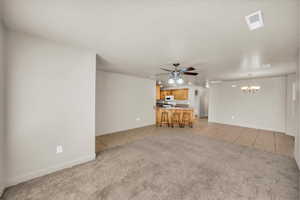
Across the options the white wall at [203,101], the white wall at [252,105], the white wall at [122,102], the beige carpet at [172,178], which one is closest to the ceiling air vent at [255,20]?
the beige carpet at [172,178]

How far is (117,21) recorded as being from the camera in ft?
5.51

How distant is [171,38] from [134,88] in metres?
3.72

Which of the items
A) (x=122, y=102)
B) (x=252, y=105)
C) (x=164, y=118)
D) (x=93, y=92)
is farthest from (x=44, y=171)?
(x=252, y=105)

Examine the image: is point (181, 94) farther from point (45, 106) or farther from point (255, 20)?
point (45, 106)

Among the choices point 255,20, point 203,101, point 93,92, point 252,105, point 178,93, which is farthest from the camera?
point 203,101

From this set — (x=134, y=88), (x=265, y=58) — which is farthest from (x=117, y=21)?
(x=134, y=88)

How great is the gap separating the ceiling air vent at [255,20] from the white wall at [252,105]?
5188 millimetres

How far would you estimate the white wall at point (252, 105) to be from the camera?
511 cm

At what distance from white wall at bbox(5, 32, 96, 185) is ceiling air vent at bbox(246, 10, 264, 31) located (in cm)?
281

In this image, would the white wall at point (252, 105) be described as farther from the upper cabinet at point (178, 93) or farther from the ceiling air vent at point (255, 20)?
the ceiling air vent at point (255, 20)

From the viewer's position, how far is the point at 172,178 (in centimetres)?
209

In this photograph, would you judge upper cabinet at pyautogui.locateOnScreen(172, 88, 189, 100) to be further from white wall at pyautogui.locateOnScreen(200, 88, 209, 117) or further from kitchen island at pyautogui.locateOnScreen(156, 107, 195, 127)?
kitchen island at pyautogui.locateOnScreen(156, 107, 195, 127)

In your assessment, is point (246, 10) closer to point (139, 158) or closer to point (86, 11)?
point (86, 11)

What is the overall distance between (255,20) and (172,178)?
8.60 ft
